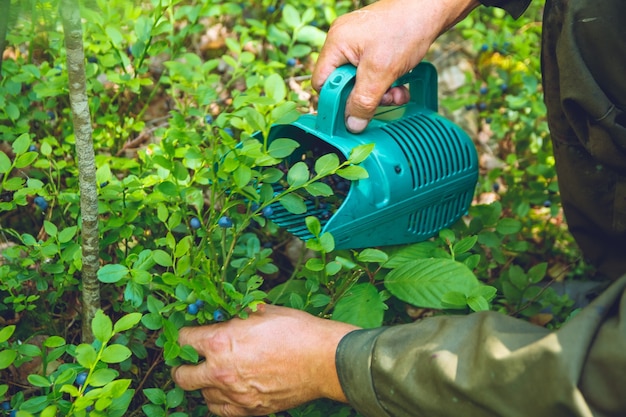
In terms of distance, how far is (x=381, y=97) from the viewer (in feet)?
6.17

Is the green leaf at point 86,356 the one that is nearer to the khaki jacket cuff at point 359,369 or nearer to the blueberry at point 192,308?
the blueberry at point 192,308

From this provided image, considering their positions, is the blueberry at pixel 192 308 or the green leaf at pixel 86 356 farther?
the blueberry at pixel 192 308

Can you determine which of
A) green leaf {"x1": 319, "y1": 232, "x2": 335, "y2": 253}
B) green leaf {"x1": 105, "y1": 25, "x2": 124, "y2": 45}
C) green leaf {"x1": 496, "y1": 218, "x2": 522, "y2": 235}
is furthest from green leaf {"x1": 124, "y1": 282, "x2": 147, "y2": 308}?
green leaf {"x1": 496, "y1": 218, "x2": 522, "y2": 235}

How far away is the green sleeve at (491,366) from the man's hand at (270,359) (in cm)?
6

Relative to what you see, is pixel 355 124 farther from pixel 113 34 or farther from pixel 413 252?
pixel 113 34

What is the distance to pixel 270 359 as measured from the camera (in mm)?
1617

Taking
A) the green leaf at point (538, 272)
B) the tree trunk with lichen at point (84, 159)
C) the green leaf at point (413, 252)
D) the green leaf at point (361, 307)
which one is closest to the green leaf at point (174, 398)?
the tree trunk with lichen at point (84, 159)

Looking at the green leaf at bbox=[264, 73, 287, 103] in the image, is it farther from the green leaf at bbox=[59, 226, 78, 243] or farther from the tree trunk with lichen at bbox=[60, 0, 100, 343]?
the green leaf at bbox=[59, 226, 78, 243]

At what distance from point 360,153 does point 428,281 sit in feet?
1.30

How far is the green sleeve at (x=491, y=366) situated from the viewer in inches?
49.8

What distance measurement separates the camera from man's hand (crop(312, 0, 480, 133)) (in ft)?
6.06

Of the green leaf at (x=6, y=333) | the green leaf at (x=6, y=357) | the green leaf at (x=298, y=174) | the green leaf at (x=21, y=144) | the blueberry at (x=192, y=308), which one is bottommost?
the green leaf at (x=6, y=357)

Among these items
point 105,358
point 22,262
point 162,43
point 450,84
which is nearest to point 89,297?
point 22,262

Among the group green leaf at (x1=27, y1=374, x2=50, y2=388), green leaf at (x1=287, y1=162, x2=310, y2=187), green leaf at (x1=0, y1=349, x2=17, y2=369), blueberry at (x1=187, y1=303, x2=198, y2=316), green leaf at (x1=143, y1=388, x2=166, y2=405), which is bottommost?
green leaf at (x1=143, y1=388, x2=166, y2=405)
